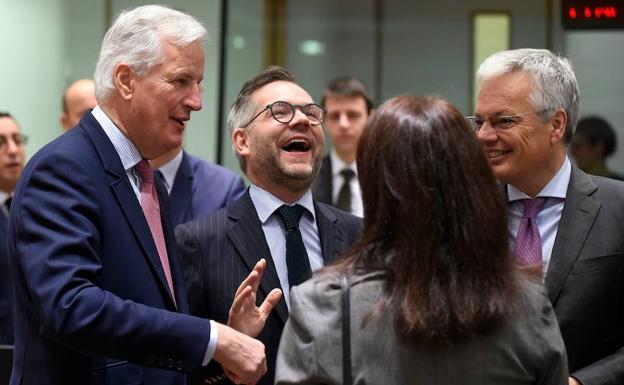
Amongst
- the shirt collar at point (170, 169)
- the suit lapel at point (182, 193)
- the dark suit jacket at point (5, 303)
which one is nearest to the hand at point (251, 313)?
the suit lapel at point (182, 193)

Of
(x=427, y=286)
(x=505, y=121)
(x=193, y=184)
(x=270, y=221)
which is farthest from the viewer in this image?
(x=193, y=184)

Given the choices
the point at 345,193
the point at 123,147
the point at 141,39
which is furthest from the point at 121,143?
the point at 345,193

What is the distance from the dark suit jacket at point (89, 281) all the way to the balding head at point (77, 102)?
279 cm

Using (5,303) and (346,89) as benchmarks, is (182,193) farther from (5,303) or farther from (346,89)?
(346,89)

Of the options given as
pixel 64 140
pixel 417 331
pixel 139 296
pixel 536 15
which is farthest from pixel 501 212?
pixel 536 15

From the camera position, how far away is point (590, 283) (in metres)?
2.82

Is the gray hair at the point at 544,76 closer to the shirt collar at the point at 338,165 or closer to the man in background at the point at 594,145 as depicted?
the shirt collar at the point at 338,165

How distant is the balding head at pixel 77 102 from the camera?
5359mm

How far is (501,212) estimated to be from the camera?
203 cm

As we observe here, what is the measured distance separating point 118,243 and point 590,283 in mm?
1287

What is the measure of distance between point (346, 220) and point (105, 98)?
0.90 m

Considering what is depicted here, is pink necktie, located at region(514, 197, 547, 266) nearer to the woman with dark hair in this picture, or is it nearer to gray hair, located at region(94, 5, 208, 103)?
the woman with dark hair

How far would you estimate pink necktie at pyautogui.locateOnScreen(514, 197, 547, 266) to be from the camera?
2926 mm

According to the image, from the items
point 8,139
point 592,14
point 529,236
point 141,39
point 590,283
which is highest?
point 592,14
